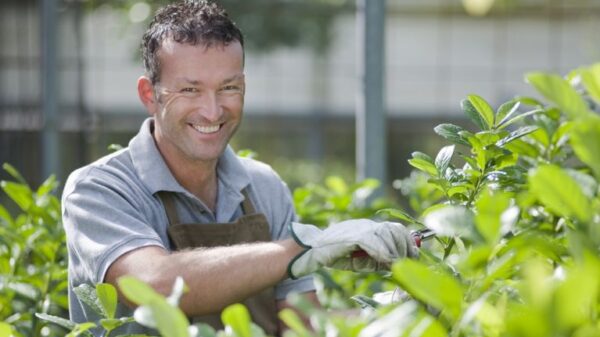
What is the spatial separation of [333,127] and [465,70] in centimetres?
176

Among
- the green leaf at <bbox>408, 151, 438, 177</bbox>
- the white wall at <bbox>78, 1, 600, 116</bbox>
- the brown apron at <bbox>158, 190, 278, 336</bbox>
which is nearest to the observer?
the green leaf at <bbox>408, 151, 438, 177</bbox>

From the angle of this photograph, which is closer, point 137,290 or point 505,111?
point 137,290

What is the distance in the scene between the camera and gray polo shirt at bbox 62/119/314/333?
79.6 inches

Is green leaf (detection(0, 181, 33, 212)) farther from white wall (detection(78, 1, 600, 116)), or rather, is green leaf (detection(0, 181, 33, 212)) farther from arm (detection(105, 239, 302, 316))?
white wall (detection(78, 1, 600, 116))

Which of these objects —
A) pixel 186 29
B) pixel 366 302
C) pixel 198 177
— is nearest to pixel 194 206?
pixel 198 177

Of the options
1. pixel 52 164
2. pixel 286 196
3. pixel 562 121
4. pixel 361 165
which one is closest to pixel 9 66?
pixel 52 164

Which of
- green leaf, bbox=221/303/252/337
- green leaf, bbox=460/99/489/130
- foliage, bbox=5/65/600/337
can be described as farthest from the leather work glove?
green leaf, bbox=221/303/252/337

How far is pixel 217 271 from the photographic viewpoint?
6.07ft

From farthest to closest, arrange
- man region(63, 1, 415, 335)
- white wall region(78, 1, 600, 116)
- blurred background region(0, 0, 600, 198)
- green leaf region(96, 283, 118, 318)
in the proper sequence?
white wall region(78, 1, 600, 116) → blurred background region(0, 0, 600, 198) → man region(63, 1, 415, 335) → green leaf region(96, 283, 118, 318)

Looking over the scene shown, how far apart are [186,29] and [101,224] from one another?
21.9 inches

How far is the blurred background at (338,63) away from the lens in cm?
917

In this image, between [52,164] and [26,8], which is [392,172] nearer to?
[26,8]

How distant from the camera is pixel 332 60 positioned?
10.1 meters

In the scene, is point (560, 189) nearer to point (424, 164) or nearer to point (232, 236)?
point (424, 164)
